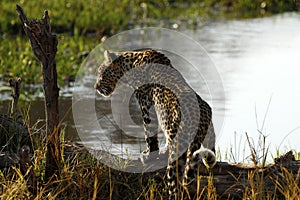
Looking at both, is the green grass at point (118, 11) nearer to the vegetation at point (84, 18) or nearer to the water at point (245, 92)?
the vegetation at point (84, 18)

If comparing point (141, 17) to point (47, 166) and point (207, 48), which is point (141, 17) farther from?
point (47, 166)

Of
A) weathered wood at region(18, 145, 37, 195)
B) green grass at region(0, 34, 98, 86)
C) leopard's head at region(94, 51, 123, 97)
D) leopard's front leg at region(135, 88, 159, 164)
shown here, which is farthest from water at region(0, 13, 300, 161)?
weathered wood at region(18, 145, 37, 195)

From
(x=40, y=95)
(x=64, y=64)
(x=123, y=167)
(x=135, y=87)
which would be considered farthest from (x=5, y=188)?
(x=64, y=64)

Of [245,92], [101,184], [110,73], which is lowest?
[245,92]

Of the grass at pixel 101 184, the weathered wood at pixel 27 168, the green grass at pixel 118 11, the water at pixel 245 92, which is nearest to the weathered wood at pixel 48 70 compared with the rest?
the grass at pixel 101 184

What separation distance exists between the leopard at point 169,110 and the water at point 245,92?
1.29 feet

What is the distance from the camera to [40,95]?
998 centimetres

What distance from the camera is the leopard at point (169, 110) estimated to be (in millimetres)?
5492

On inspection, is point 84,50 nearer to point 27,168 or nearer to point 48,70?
point 48,70

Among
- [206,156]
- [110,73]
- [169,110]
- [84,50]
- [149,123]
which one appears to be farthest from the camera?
[84,50]

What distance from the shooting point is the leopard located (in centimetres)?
549

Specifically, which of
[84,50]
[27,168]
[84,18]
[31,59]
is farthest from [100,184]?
[84,18]

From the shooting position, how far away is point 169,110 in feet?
18.8

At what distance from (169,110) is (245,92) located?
449 centimetres
